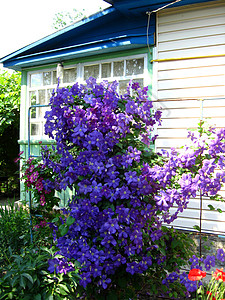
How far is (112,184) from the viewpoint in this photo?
7.76 ft

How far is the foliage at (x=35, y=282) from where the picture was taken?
1919 mm

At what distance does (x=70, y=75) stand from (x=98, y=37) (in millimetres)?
Result: 920

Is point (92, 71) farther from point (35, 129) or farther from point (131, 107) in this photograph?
point (131, 107)

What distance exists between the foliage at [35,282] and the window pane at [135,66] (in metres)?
3.44

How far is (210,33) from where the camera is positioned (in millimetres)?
3998

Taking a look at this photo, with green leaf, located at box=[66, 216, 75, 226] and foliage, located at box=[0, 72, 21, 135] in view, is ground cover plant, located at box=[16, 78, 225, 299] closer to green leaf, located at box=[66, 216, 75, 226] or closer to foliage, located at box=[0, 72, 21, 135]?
green leaf, located at box=[66, 216, 75, 226]

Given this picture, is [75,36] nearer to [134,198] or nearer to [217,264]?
[134,198]

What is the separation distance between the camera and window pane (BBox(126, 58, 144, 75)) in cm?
474

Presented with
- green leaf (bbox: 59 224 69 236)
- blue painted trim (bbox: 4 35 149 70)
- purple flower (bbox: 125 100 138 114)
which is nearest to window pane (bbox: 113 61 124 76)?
blue painted trim (bbox: 4 35 149 70)

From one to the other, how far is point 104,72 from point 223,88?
212 cm

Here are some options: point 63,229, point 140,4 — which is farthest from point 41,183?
point 140,4

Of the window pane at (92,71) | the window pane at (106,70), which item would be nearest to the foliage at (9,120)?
the window pane at (92,71)

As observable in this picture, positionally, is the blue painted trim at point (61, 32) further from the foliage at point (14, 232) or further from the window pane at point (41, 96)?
the foliage at point (14, 232)

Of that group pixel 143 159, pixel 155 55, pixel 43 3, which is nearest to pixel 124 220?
pixel 143 159
